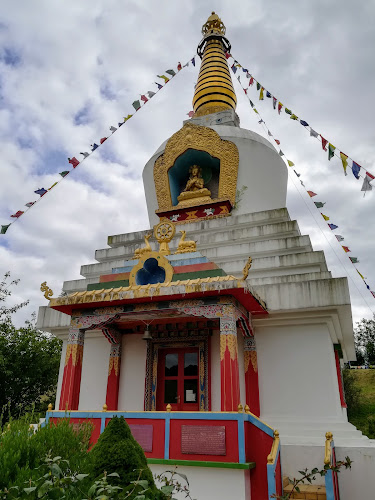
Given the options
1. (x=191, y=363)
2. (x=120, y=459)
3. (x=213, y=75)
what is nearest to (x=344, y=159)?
(x=191, y=363)

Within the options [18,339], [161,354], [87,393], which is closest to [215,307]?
[161,354]

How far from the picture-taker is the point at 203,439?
Answer: 6289 mm

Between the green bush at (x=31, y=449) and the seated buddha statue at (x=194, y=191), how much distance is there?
9399 millimetres

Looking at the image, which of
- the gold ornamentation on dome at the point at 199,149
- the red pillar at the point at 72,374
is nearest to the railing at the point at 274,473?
the red pillar at the point at 72,374

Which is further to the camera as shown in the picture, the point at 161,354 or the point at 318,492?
the point at 161,354

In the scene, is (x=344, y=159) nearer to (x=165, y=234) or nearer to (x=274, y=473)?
(x=165, y=234)

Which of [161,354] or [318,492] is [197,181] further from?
[318,492]

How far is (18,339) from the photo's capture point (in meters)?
15.8

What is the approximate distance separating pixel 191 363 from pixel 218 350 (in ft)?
2.41

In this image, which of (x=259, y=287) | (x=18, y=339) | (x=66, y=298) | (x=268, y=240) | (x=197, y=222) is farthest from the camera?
(x=18, y=339)

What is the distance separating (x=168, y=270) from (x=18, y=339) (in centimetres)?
1023

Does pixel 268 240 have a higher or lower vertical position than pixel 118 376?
higher

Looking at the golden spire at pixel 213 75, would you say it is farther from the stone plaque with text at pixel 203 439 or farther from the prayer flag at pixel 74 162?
the stone plaque with text at pixel 203 439

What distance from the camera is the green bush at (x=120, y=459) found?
11.1 feet
